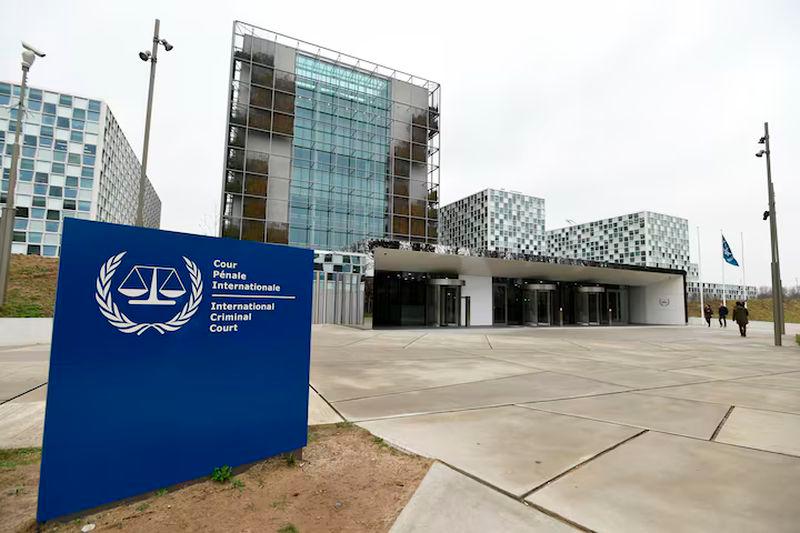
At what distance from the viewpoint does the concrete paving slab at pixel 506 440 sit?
10.6 ft

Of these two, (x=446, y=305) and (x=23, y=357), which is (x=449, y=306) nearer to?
(x=446, y=305)

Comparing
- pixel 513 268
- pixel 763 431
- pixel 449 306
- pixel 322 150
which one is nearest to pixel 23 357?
pixel 763 431

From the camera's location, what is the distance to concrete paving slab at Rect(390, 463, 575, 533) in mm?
2404

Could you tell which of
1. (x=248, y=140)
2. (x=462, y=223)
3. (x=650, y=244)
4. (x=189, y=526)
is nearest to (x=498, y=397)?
(x=189, y=526)

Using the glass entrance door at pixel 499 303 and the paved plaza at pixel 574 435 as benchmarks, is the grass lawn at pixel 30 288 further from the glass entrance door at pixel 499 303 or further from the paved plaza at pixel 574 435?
the glass entrance door at pixel 499 303

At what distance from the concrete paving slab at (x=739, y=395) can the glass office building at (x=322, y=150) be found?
39.4 metres

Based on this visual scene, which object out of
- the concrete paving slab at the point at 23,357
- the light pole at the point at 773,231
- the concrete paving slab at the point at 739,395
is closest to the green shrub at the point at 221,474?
the concrete paving slab at the point at 739,395

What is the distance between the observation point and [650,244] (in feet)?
400

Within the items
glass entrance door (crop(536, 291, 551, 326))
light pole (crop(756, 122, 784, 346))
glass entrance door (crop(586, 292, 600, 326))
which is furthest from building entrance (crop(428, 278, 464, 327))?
light pole (crop(756, 122, 784, 346))

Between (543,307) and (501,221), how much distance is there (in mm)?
96627

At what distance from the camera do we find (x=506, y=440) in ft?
13.0

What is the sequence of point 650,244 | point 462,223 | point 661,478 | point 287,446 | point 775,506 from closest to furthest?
point 775,506 < point 661,478 < point 287,446 < point 650,244 < point 462,223

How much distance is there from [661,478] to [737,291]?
134154 mm

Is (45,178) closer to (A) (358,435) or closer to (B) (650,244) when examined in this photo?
(A) (358,435)
